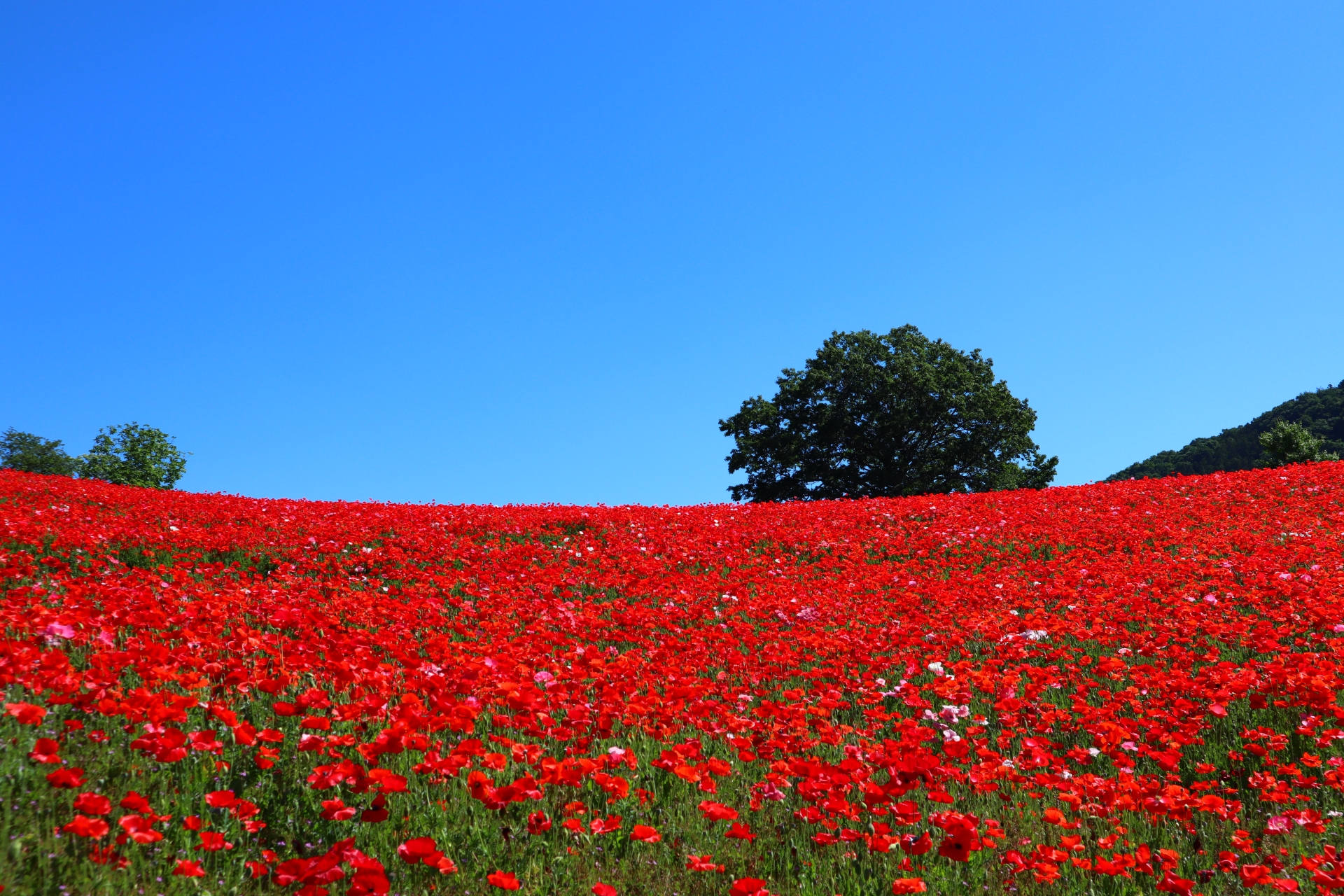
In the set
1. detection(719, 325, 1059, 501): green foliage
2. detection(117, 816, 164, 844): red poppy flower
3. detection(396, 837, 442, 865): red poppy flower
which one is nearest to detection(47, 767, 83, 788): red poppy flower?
detection(117, 816, 164, 844): red poppy flower

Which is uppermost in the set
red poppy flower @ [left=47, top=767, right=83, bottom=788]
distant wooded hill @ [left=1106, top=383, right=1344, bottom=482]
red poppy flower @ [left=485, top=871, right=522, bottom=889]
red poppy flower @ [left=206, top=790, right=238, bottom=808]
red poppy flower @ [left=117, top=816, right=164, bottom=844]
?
distant wooded hill @ [left=1106, top=383, right=1344, bottom=482]

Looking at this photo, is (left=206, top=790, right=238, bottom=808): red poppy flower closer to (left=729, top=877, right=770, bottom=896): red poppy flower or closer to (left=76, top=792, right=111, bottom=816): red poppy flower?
(left=76, top=792, right=111, bottom=816): red poppy flower

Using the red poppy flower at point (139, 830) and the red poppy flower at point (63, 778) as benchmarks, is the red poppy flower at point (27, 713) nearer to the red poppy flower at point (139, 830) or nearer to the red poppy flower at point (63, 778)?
the red poppy flower at point (63, 778)

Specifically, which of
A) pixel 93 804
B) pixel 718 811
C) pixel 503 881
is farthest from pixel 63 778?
pixel 718 811

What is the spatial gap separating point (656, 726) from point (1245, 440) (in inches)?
2866


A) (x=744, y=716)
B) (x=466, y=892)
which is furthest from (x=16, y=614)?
(x=744, y=716)

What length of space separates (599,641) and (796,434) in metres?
32.1

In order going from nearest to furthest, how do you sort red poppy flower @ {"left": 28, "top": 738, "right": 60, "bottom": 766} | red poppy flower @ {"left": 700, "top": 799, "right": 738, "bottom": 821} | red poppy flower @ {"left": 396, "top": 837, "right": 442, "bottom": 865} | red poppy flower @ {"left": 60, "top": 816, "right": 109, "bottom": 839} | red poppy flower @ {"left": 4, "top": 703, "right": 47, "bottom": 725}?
1. red poppy flower @ {"left": 60, "top": 816, "right": 109, "bottom": 839}
2. red poppy flower @ {"left": 396, "top": 837, "right": 442, "bottom": 865}
3. red poppy flower @ {"left": 28, "top": 738, "right": 60, "bottom": 766}
4. red poppy flower @ {"left": 4, "top": 703, "right": 47, "bottom": 725}
5. red poppy flower @ {"left": 700, "top": 799, "right": 738, "bottom": 821}

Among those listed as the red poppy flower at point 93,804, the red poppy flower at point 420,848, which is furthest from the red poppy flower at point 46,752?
the red poppy flower at point 420,848

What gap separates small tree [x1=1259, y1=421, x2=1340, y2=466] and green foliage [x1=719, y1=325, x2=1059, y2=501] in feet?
39.4

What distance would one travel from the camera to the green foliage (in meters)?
39.9

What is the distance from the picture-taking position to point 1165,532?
51.7 feet

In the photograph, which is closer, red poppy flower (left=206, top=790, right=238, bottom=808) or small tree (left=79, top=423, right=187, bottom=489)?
red poppy flower (left=206, top=790, right=238, bottom=808)

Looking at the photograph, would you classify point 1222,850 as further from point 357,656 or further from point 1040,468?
point 1040,468
